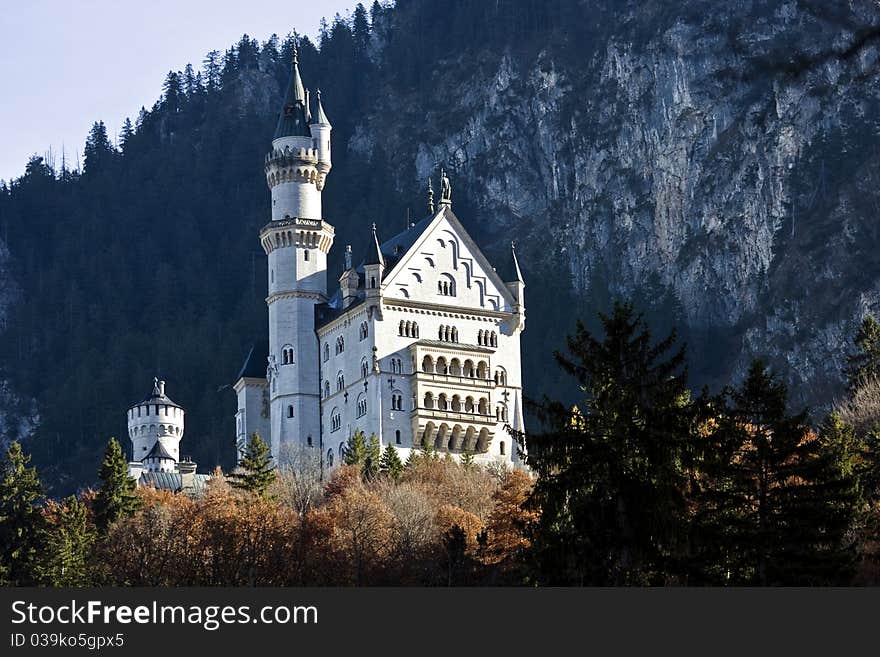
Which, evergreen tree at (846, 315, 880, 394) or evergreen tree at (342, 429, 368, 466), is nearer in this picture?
evergreen tree at (846, 315, 880, 394)

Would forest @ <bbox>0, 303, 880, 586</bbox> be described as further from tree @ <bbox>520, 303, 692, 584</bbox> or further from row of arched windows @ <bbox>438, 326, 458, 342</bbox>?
row of arched windows @ <bbox>438, 326, 458, 342</bbox>

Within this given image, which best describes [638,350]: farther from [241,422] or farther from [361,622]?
[241,422]

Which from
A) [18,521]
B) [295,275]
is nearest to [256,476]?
[18,521]

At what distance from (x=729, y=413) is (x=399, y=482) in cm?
5085

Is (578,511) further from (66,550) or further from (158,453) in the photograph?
(158,453)

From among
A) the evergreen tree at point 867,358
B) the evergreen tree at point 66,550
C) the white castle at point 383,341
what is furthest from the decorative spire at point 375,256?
the evergreen tree at point 66,550

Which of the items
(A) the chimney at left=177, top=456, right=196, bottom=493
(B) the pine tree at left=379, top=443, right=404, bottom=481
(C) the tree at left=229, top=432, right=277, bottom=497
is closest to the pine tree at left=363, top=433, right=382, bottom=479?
(B) the pine tree at left=379, top=443, right=404, bottom=481

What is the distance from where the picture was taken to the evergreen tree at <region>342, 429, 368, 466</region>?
368 feet

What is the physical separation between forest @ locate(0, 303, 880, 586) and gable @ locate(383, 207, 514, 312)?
21.2 metres

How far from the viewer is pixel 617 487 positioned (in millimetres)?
52719

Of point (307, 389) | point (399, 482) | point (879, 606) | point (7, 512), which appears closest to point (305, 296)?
point (307, 389)

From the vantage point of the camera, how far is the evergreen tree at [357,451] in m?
112

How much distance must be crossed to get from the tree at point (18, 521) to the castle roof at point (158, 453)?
56.4 m

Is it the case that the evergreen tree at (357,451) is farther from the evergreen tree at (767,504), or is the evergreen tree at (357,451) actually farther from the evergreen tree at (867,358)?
the evergreen tree at (767,504)
